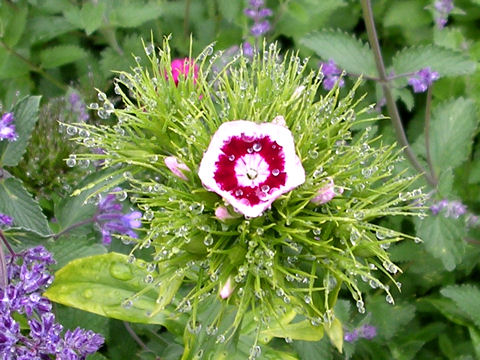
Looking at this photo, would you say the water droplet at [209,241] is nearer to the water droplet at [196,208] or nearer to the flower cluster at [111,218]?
the water droplet at [196,208]

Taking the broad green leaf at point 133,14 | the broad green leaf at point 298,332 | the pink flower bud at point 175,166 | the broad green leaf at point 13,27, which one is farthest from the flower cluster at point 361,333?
the broad green leaf at point 13,27

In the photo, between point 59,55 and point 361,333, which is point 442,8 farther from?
point 59,55

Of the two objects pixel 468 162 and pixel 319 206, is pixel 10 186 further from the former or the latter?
pixel 468 162

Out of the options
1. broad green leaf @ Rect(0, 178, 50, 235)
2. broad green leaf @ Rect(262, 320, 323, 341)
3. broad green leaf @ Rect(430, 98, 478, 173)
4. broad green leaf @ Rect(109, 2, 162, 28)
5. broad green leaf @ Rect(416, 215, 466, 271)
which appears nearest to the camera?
broad green leaf @ Rect(262, 320, 323, 341)

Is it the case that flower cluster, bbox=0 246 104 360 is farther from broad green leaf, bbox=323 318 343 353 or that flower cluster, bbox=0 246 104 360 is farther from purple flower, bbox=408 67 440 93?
purple flower, bbox=408 67 440 93

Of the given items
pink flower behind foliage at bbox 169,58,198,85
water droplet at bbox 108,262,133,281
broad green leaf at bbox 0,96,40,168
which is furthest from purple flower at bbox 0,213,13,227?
pink flower behind foliage at bbox 169,58,198,85

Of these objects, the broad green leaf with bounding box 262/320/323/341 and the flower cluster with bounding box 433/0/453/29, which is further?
the flower cluster with bounding box 433/0/453/29

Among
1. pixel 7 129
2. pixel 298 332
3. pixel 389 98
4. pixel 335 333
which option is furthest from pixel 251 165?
pixel 389 98
